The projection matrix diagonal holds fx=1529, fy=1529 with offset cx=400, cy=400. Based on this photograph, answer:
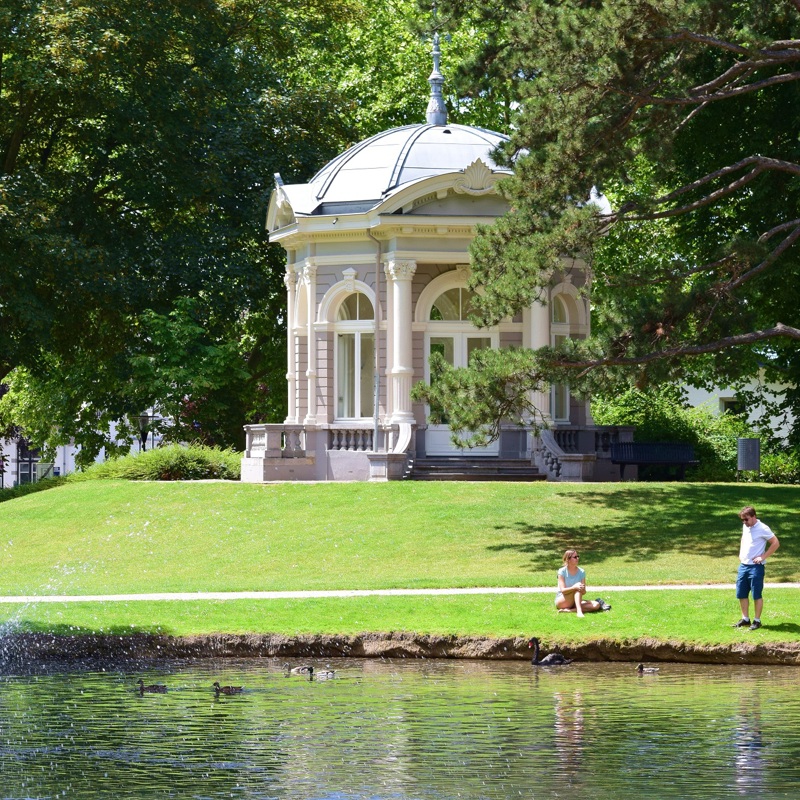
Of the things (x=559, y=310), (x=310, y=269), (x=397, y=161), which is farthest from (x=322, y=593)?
(x=397, y=161)

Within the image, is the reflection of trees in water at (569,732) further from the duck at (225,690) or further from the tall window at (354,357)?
the tall window at (354,357)

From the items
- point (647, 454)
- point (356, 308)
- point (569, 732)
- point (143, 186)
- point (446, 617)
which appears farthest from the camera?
point (143, 186)

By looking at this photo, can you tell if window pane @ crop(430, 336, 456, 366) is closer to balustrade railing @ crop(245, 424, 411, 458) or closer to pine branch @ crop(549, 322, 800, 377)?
balustrade railing @ crop(245, 424, 411, 458)

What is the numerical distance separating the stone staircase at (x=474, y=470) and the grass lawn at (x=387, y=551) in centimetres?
204

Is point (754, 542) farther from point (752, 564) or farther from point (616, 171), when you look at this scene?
point (616, 171)

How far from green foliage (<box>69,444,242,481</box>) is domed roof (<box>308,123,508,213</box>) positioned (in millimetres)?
7020

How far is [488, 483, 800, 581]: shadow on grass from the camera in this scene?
27266mm

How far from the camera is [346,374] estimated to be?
37938 millimetres

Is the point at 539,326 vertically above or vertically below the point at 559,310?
below

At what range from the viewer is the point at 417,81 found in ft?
172

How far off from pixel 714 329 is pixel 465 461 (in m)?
10.5

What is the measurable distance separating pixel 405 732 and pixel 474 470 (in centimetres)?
2148

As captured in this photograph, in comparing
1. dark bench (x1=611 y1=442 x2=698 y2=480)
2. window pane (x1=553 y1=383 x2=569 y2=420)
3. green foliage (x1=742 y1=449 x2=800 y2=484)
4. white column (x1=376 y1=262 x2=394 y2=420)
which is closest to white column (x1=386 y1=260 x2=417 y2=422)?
white column (x1=376 y1=262 x2=394 y2=420)

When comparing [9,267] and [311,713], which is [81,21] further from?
[311,713]
